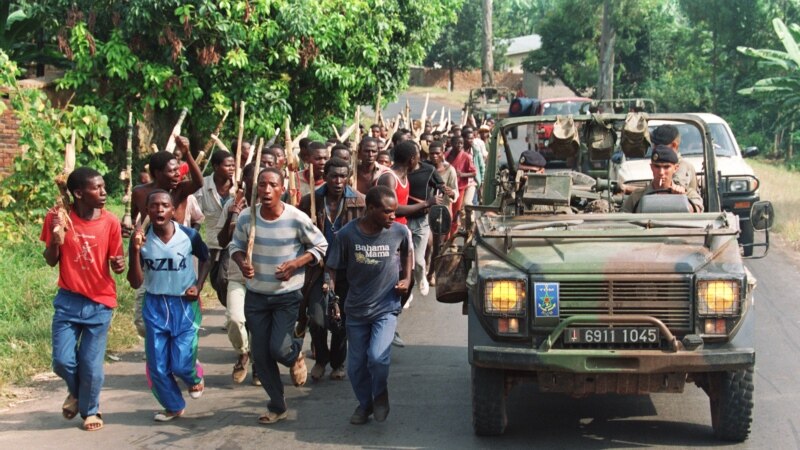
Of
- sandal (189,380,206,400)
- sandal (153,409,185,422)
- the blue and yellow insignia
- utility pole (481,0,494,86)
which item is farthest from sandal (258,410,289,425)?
utility pole (481,0,494,86)

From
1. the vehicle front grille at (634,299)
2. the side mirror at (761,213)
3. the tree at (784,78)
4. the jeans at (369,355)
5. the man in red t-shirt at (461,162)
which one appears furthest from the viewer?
the tree at (784,78)

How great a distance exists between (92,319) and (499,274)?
249cm

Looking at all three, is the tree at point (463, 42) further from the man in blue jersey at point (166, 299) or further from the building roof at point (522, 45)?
the man in blue jersey at point (166, 299)

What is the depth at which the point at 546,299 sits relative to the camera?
636cm

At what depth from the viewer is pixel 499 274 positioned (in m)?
6.45

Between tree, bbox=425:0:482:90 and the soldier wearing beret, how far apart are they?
51391 millimetres

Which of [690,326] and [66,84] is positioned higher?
[66,84]

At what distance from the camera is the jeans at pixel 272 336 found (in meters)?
7.21

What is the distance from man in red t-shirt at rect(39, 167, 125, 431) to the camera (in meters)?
6.94

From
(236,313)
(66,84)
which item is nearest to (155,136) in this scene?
(66,84)

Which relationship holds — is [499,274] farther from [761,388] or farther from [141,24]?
[141,24]

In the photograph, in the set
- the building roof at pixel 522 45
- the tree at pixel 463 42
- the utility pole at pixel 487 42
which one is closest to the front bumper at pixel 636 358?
the utility pole at pixel 487 42

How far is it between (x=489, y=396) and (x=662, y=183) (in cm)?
216

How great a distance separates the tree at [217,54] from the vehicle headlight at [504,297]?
323 inches
